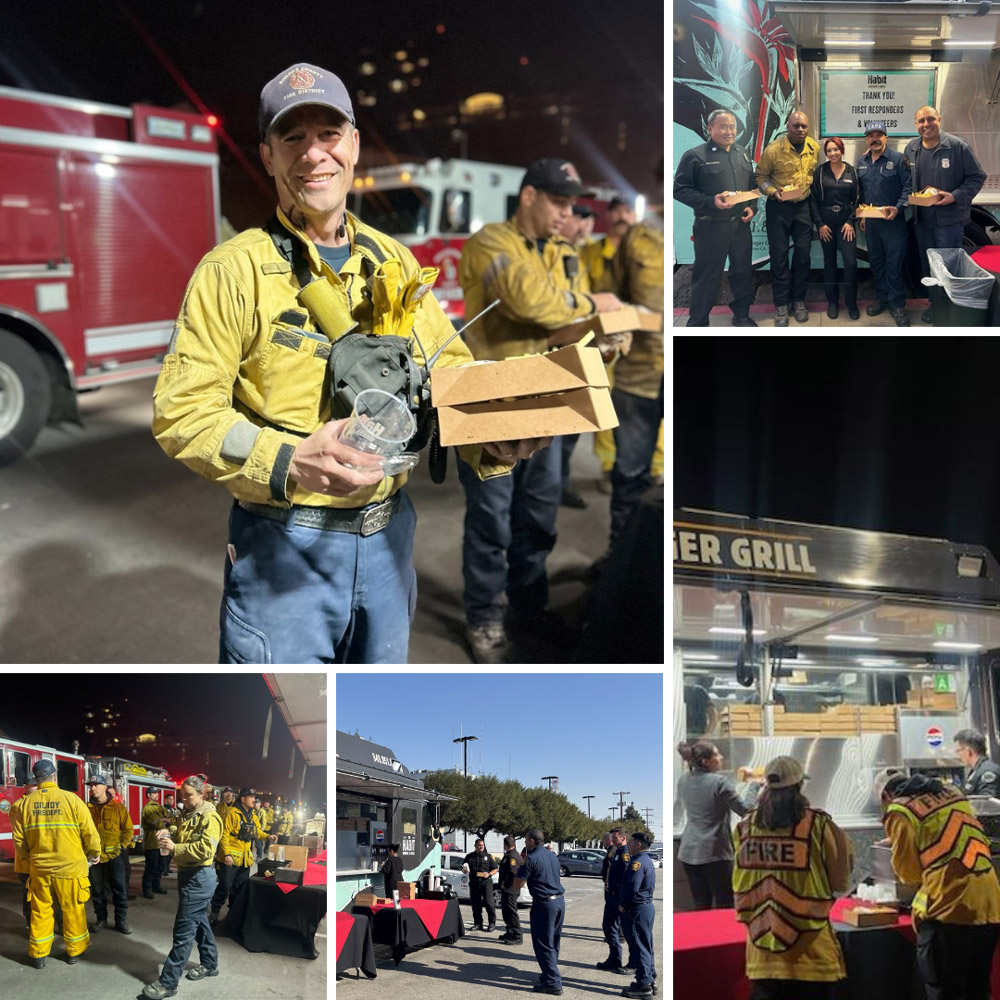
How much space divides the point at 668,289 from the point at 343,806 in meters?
1.55

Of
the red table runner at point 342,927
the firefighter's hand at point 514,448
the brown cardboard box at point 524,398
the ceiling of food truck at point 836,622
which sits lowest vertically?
the red table runner at point 342,927

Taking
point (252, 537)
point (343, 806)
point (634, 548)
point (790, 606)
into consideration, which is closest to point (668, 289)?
point (634, 548)

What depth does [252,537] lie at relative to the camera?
86.4 inches

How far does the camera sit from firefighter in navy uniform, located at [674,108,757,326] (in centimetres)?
264

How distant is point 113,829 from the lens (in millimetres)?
2553

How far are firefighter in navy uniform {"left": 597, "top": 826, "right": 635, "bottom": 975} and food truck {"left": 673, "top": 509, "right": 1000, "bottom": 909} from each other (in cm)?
16

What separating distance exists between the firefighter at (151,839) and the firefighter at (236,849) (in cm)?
14

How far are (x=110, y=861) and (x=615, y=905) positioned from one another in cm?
126

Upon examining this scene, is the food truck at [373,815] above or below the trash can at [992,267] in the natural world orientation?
below

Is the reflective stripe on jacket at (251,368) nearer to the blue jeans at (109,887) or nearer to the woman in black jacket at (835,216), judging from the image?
the blue jeans at (109,887)

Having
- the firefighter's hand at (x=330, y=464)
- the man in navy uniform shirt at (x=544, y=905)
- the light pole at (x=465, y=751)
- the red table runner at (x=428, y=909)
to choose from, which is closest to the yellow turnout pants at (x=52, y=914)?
the red table runner at (x=428, y=909)

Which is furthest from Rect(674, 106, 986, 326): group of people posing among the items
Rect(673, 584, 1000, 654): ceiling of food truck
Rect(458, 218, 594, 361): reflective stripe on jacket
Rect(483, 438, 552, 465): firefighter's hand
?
Rect(483, 438, 552, 465): firefighter's hand

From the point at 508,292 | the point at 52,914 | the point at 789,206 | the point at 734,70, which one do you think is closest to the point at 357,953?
the point at 52,914

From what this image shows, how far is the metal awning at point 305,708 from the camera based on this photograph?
2.42 metres
